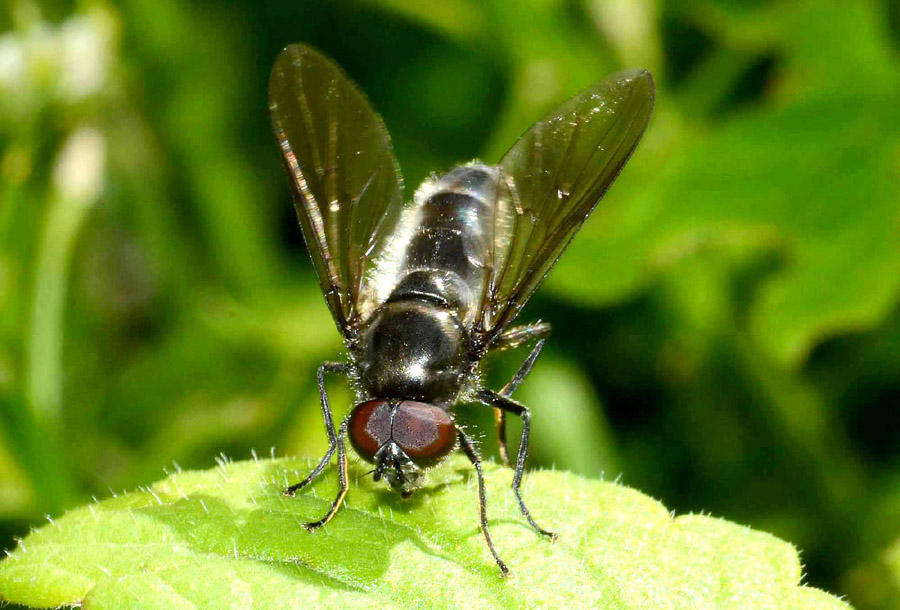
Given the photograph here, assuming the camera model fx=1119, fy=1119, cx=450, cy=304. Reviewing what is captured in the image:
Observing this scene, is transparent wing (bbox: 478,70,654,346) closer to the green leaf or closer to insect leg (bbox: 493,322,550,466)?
insect leg (bbox: 493,322,550,466)

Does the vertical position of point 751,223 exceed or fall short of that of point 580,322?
it exceeds it

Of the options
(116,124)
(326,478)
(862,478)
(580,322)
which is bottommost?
(862,478)

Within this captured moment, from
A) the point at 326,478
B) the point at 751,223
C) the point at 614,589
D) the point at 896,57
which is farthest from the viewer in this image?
the point at 896,57

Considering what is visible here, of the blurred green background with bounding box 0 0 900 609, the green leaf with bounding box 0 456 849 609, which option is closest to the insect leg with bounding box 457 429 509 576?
the green leaf with bounding box 0 456 849 609

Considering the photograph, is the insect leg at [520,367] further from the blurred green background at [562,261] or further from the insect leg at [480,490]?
the blurred green background at [562,261]

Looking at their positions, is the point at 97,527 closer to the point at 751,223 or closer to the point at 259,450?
the point at 259,450

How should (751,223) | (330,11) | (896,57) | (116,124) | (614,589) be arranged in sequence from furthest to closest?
(330,11)
(116,124)
(896,57)
(751,223)
(614,589)

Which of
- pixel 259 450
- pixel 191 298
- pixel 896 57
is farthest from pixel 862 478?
pixel 191 298

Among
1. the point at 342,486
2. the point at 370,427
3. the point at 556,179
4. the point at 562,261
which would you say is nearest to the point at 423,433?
the point at 370,427
